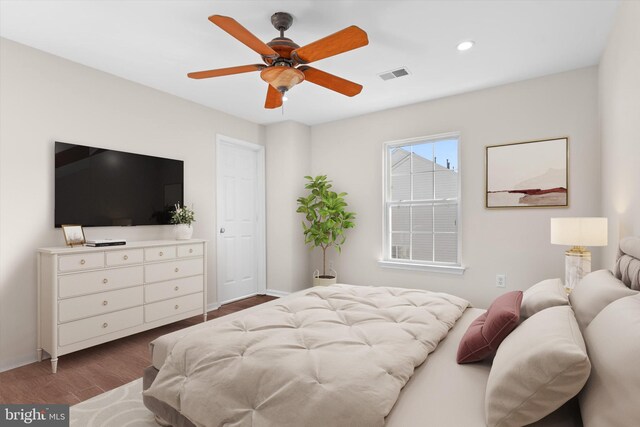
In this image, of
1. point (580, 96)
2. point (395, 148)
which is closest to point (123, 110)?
point (395, 148)

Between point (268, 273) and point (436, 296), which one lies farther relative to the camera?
point (268, 273)

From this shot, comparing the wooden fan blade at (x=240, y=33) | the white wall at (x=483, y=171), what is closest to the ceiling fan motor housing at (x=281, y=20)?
the wooden fan blade at (x=240, y=33)

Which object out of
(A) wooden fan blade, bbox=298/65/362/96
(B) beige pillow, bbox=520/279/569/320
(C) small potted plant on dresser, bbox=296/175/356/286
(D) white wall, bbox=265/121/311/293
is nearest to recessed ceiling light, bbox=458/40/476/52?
(A) wooden fan blade, bbox=298/65/362/96

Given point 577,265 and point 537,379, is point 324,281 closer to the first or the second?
point 577,265

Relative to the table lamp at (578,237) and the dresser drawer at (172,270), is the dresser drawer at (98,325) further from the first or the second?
the table lamp at (578,237)

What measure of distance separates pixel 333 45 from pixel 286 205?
10.3ft

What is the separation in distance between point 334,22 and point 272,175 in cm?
288

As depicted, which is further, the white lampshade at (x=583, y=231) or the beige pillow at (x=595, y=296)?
the white lampshade at (x=583, y=231)

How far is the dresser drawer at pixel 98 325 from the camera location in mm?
2646

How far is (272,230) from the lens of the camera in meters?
5.06

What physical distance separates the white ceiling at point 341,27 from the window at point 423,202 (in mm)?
843

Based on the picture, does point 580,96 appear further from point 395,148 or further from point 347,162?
point 347,162

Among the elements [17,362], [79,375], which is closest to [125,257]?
[79,375]

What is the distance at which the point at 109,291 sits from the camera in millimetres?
2902
